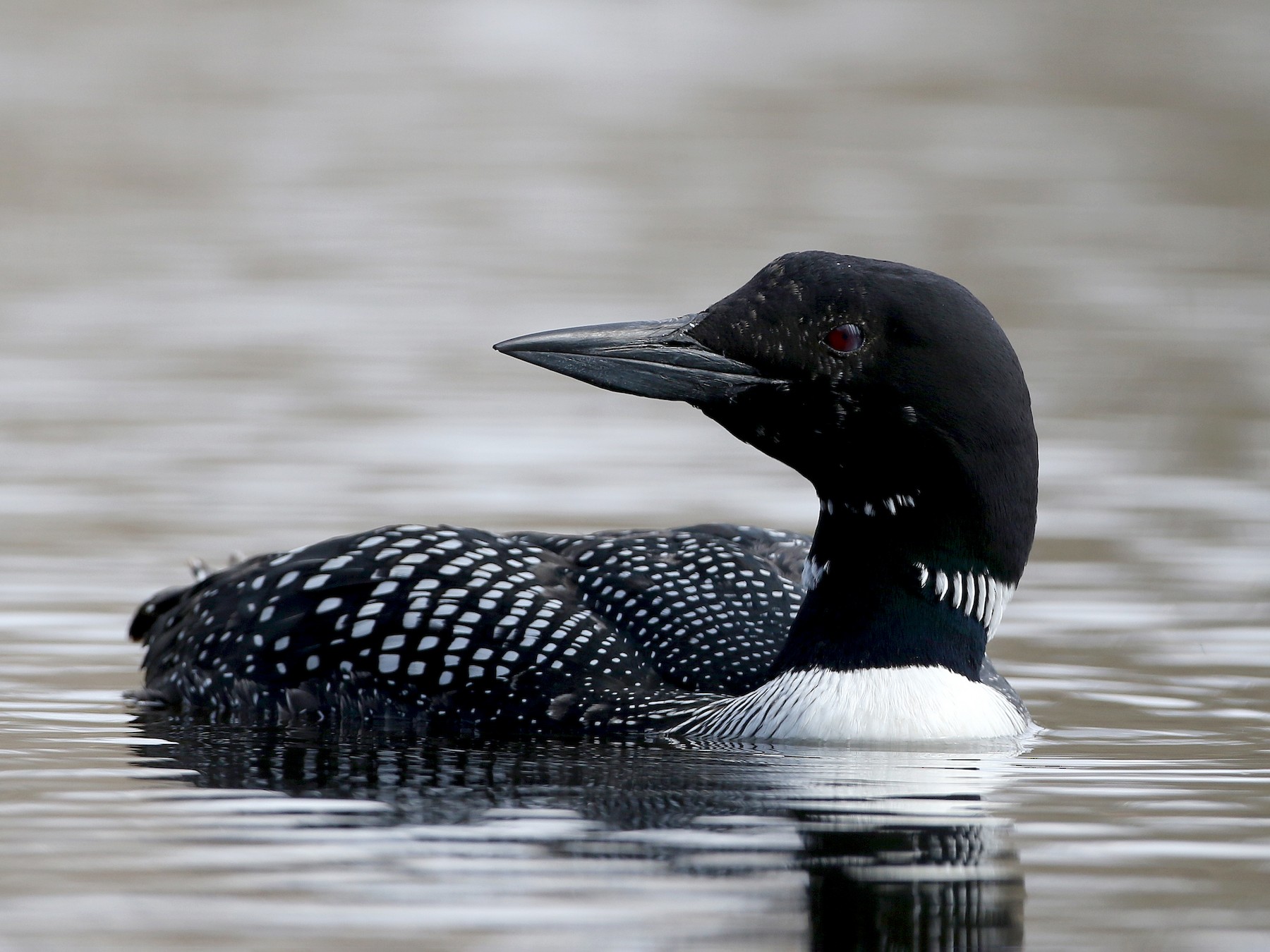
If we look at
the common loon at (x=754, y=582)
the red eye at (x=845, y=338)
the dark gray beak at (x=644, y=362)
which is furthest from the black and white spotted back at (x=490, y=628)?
the red eye at (x=845, y=338)

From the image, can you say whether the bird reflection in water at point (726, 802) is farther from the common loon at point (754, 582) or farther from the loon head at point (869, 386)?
the loon head at point (869, 386)

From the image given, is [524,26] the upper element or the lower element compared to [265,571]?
upper

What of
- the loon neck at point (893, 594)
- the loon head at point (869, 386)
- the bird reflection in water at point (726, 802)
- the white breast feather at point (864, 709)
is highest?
the loon head at point (869, 386)

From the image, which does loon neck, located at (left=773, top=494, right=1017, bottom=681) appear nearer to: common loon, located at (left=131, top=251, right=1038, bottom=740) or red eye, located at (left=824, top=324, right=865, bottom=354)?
common loon, located at (left=131, top=251, right=1038, bottom=740)

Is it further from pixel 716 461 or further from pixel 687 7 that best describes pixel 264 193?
pixel 687 7

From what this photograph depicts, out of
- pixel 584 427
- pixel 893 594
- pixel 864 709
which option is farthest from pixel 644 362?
pixel 584 427

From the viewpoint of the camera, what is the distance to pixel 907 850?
4.59m

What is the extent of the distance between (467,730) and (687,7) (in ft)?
76.6

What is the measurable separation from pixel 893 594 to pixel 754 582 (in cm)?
59

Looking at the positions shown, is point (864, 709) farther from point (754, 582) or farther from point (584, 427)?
point (584, 427)

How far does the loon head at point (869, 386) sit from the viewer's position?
5375 mm

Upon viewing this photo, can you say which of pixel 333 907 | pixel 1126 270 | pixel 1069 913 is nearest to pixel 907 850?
pixel 1069 913

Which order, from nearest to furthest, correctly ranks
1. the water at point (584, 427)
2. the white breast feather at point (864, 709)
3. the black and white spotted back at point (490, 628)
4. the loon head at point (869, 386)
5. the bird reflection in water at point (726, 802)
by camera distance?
1. the bird reflection in water at point (726, 802)
2. the water at point (584, 427)
3. the loon head at point (869, 386)
4. the white breast feather at point (864, 709)
5. the black and white spotted back at point (490, 628)

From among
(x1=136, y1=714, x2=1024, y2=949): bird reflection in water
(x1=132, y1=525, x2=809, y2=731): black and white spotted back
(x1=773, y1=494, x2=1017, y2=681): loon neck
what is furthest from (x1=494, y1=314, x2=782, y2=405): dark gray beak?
(x1=136, y1=714, x2=1024, y2=949): bird reflection in water
